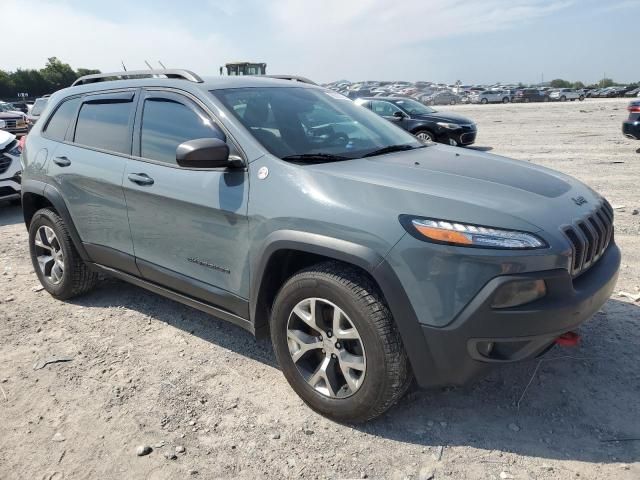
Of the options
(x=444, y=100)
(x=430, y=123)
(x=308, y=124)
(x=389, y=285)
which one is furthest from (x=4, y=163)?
(x=444, y=100)

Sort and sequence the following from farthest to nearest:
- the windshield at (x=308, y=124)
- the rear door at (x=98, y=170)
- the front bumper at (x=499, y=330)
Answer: the rear door at (x=98, y=170) → the windshield at (x=308, y=124) → the front bumper at (x=499, y=330)

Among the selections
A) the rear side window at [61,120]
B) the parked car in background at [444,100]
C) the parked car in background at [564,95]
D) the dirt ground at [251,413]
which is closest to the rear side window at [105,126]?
the rear side window at [61,120]

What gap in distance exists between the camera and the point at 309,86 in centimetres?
403

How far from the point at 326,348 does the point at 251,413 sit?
60 cm

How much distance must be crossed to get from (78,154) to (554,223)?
133 inches

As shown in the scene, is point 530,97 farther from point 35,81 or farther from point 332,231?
point 35,81

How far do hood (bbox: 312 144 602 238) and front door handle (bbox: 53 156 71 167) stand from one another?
2.33 meters

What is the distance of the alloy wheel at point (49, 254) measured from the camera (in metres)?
4.48

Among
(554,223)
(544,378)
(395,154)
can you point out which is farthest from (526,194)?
(544,378)

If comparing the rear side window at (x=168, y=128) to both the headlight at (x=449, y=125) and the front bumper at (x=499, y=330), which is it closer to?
the front bumper at (x=499, y=330)

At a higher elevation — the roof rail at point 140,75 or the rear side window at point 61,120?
the roof rail at point 140,75

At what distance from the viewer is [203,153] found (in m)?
2.86

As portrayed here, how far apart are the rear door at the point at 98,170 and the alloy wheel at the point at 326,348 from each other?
1527 millimetres

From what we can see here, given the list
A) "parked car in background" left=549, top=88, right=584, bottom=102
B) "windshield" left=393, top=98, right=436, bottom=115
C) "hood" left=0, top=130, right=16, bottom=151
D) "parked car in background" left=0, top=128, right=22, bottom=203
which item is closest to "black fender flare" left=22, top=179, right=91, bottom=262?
"parked car in background" left=0, top=128, right=22, bottom=203
